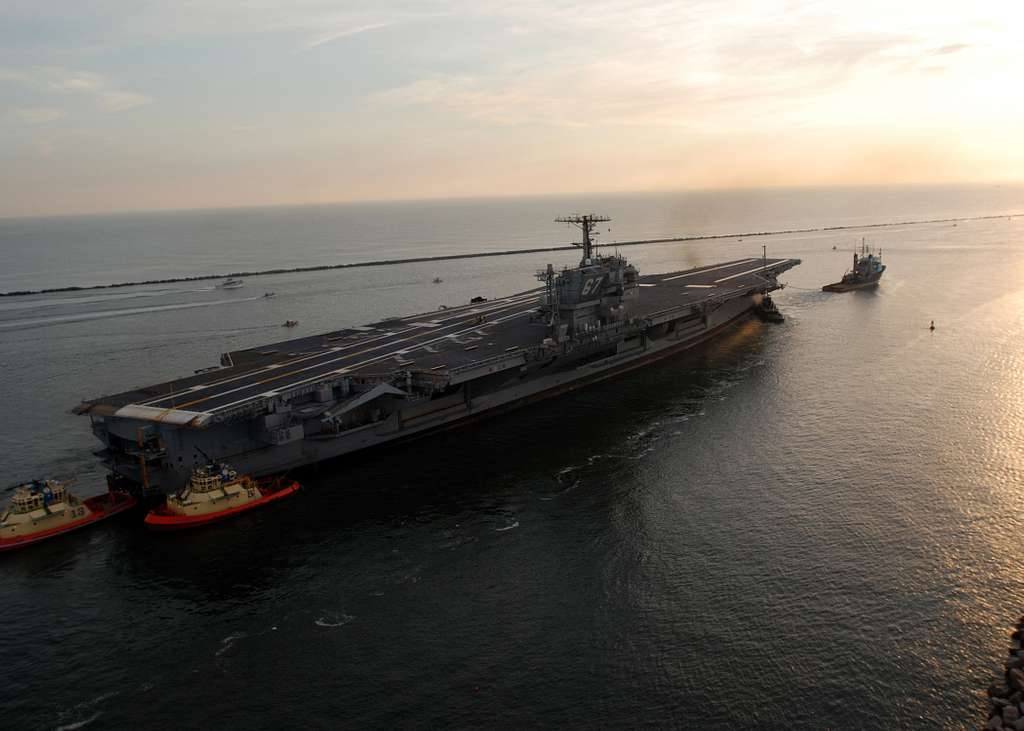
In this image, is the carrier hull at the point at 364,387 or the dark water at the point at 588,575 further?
the carrier hull at the point at 364,387

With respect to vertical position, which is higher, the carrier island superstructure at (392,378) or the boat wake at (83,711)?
the carrier island superstructure at (392,378)

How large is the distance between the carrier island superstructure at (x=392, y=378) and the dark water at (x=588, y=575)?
5.03 feet

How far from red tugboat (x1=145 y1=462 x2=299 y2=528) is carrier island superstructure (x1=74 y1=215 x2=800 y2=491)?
1236 mm

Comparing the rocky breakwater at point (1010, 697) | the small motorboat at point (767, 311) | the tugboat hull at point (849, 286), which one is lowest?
the rocky breakwater at point (1010, 697)

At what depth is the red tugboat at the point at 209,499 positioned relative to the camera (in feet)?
77.3

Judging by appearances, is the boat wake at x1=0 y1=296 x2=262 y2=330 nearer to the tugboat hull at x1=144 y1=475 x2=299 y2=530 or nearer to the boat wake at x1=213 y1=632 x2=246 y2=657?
the tugboat hull at x1=144 y1=475 x2=299 y2=530

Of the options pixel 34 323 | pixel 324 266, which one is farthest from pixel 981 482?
pixel 324 266

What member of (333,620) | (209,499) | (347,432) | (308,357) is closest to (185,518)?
(209,499)

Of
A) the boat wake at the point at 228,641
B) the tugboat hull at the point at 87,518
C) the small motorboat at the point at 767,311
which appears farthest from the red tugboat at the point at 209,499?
the small motorboat at the point at 767,311

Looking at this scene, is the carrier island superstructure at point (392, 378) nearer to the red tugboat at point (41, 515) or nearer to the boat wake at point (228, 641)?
the red tugboat at point (41, 515)

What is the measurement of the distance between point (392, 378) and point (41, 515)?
12694mm

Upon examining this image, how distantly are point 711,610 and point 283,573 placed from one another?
1190 centimetres

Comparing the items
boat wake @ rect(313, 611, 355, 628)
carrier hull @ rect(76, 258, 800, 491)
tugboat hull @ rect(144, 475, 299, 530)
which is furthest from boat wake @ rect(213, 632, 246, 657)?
carrier hull @ rect(76, 258, 800, 491)

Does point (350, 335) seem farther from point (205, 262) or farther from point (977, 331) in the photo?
point (205, 262)
